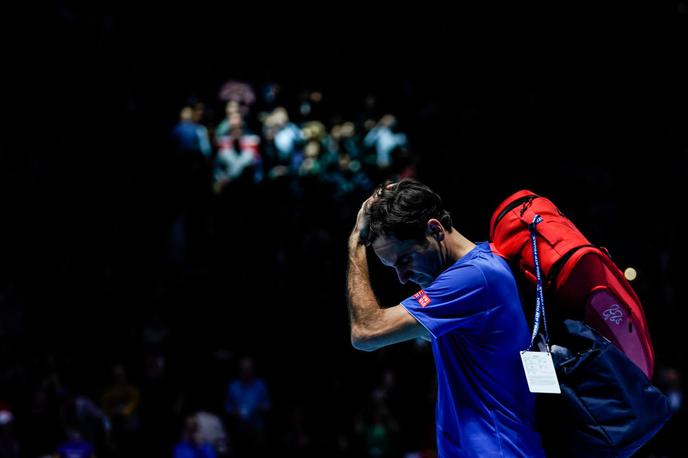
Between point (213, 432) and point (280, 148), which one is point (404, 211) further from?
point (280, 148)

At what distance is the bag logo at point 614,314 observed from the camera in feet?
9.07

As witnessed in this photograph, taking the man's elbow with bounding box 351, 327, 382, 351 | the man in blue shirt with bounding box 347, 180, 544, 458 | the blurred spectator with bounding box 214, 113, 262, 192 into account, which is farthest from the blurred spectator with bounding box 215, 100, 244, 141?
the man's elbow with bounding box 351, 327, 382, 351

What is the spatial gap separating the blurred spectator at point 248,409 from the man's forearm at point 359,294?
6.81 m

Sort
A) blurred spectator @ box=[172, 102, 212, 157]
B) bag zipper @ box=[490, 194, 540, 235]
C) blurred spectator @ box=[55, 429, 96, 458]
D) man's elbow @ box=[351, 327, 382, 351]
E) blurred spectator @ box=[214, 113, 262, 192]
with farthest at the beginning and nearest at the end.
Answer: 1. blurred spectator @ box=[214, 113, 262, 192]
2. blurred spectator @ box=[172, 102, 212, 157]
3. blurred spectator @ box=[55, 429, 96, 458]
4. bag zipper @ box=[490, 194, 540, 235]
5. man's elbow @ box=[351, 327, 382, 351]

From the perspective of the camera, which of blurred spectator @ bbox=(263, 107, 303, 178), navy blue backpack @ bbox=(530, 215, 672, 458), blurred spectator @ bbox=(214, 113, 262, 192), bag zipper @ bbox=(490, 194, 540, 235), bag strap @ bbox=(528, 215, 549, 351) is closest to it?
navy blue backpack @ bbox=(530, 215, 672, 458)

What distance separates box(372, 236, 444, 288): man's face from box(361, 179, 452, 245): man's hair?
0.06 ft

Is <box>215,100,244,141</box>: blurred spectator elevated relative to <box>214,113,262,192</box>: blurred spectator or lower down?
elevated

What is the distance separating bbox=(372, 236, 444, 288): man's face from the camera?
2979 mm

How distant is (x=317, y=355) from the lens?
34.7ft

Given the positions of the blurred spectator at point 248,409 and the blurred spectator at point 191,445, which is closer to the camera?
the blurred spectator at point 191,445

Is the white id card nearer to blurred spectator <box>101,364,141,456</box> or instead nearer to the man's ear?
the man's ear

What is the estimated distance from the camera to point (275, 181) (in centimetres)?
1075

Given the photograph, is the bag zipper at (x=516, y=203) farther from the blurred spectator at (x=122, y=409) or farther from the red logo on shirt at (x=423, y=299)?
the blurred spectator at (x=122, y=409)

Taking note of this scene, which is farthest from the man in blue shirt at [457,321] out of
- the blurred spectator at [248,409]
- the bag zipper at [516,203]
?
the blurred spectator at [248,409]
